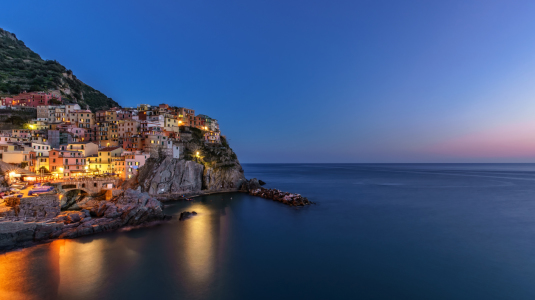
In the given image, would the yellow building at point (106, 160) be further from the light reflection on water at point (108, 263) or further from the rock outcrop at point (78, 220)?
the light reflection on water at point (108, 263)

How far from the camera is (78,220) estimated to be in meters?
24.3

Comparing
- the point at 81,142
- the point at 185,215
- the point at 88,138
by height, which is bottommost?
the point at 185,215

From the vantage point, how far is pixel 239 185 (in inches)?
1939

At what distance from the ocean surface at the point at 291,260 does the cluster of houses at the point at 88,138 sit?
19914 mm

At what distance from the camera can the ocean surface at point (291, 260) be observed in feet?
45.9

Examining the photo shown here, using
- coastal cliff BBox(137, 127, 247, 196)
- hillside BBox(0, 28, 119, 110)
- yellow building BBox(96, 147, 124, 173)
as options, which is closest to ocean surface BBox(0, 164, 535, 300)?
coastal cliff BBox(137, 127, 247, 196)

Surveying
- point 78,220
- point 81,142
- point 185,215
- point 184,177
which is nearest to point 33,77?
point 81,142

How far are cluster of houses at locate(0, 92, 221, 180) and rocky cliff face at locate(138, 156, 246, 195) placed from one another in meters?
2.48

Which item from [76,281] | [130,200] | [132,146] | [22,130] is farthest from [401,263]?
[22,130]

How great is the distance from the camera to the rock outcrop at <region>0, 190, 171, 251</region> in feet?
64.2

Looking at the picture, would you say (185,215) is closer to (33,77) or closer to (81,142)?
(81,142)

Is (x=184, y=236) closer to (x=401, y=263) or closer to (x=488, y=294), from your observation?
(x=401, y=263)

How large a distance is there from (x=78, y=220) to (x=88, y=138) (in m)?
31.5

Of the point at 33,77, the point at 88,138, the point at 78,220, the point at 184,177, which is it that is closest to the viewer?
the point at 78,220
